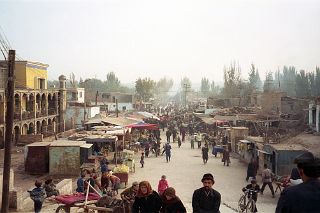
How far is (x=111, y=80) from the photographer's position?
145 meters

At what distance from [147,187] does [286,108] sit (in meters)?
41.9

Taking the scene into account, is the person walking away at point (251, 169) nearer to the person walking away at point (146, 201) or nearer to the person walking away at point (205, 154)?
the person walking away at point (205, 154)

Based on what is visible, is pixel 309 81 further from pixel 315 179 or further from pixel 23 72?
pixel 315 179

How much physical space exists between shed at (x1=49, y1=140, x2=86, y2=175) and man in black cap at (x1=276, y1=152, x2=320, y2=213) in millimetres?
17554

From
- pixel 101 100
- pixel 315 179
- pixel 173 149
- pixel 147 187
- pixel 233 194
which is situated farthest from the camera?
pixel 101 100

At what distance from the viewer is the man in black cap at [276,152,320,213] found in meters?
3.30

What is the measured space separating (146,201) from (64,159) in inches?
574

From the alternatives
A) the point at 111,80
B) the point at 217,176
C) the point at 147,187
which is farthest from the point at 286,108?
the point at 111,80

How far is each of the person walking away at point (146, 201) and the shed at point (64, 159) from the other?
14026 millimetres

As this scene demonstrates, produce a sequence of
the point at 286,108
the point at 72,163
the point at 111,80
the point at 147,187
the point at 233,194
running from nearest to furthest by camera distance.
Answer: the point at 147,187 < the point at 233,194 < the point at 72,163 < the point at 286,108 < the point at 111,80

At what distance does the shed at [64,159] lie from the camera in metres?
Result: 20.1

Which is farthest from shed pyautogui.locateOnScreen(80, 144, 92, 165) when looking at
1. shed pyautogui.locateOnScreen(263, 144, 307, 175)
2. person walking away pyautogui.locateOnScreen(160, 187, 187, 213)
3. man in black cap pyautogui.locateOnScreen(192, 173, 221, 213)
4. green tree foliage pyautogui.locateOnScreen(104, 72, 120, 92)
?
green tree foliage pyautogui.locateOnScreen(104, 72, 120, 92)

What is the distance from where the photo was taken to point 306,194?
3.31 metres

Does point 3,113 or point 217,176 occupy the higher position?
point 3,113
